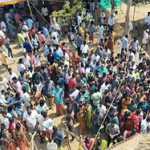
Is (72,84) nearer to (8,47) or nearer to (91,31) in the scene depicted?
(8,47)

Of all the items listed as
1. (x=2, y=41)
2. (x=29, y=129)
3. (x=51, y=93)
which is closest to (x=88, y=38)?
(x=2, y=41)

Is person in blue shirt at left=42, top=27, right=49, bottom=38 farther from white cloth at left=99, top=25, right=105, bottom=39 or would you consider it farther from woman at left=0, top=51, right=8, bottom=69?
white cloth at left=99, top=25, right=105, bottom=39

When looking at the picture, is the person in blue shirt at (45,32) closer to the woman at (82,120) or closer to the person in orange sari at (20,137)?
the woman at (82,120)

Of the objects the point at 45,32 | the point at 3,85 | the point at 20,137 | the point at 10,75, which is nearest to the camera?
the point at 20,137

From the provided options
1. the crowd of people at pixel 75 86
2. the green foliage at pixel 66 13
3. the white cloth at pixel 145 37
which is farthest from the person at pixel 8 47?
the white cloth at pixel 145 37

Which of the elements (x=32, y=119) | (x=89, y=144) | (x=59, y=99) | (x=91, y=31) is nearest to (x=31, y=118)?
(x=32, y=119)

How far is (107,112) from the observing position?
15.5m

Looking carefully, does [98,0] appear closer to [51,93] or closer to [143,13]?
[143,13]

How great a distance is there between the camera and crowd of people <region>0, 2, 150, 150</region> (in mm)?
15125

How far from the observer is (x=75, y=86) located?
17.0m

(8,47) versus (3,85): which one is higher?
(8,47)

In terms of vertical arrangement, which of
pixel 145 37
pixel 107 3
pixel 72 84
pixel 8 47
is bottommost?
pixel 72 84

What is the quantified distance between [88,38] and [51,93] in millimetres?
5169

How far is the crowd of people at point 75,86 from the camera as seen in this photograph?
595 inches
